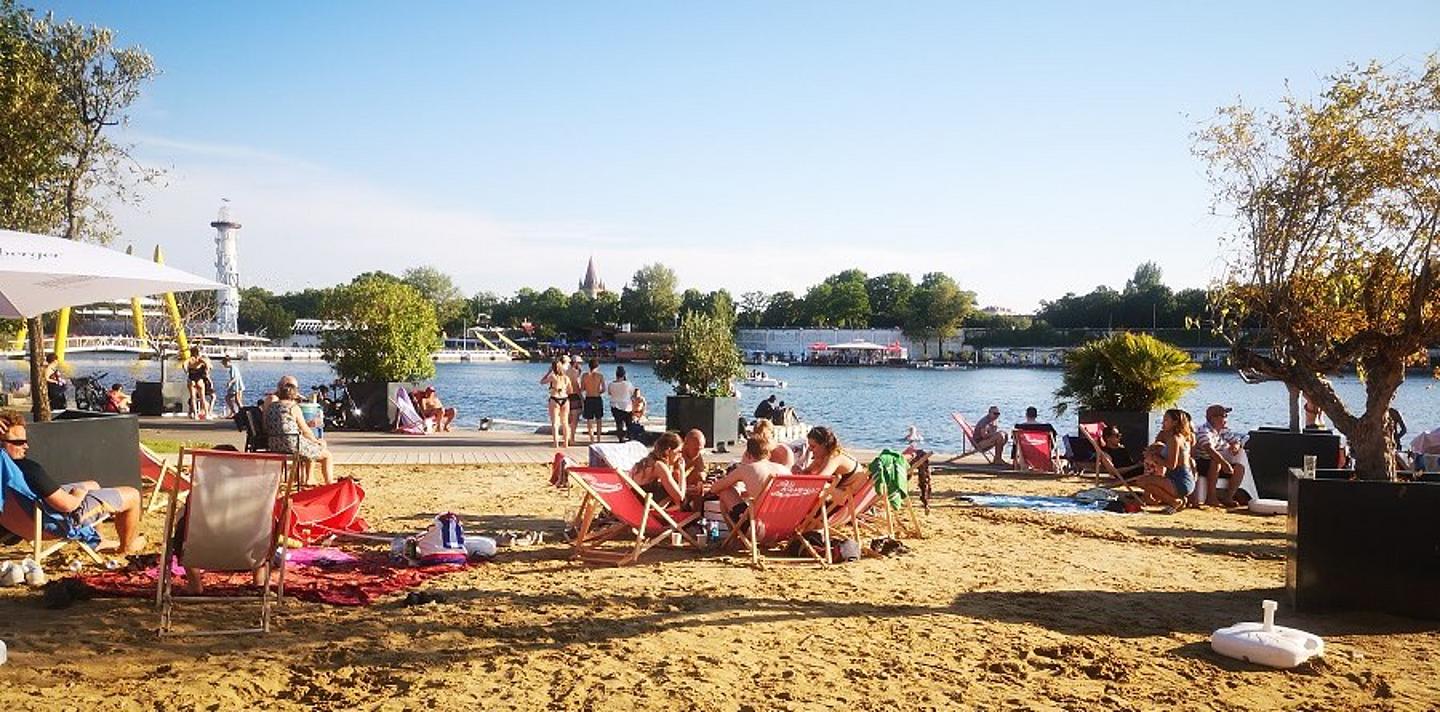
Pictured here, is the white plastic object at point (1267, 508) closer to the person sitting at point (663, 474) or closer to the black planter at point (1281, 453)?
the black planter at point (1281, 453)

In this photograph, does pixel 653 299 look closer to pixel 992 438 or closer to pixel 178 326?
pixel 178 326

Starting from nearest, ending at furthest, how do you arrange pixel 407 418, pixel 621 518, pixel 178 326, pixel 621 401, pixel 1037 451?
pixel 621 518 → pixel 1037 451 → pixel 621 401 → pixel 407 418 → pixel 178 326

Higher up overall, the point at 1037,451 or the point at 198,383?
the point at 198,383

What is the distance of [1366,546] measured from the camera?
5.59 meters

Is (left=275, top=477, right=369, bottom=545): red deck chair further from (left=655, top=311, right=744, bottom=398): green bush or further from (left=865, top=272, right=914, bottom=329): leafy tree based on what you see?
(left=865, top=272, right=914, bottom=329): leafy tree

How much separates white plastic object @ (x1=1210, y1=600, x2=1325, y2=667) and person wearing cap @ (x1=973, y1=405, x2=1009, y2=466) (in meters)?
9.25

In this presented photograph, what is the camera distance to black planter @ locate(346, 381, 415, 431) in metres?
17.6

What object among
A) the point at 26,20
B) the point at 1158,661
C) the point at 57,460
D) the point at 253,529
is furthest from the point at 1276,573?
the point at 26,20

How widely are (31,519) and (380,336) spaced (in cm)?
1221

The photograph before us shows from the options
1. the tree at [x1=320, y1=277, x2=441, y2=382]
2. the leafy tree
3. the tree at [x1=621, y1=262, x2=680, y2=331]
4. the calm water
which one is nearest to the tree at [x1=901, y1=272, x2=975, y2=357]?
the leafy tree

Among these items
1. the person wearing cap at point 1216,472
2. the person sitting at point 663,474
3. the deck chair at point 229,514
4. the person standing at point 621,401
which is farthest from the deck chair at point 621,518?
the person standing at point 621,401

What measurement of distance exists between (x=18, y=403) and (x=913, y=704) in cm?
2212

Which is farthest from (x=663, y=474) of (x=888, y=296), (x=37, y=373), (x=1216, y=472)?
(x=888, y=296)

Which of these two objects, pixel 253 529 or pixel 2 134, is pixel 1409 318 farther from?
pixel 2 134
